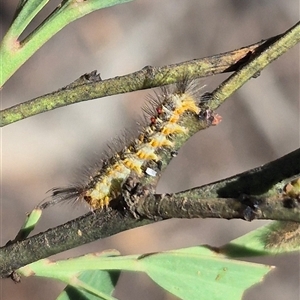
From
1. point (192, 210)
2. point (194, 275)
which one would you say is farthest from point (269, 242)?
point (192, 210)

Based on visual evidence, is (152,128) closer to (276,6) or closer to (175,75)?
(175,75)

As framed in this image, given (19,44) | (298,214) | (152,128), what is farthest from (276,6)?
(298,214)

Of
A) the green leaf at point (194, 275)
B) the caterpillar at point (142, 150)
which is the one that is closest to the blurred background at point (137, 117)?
the caterpillar at point (142, 150)

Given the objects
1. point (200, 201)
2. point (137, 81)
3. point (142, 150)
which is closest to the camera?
point (200, 201)

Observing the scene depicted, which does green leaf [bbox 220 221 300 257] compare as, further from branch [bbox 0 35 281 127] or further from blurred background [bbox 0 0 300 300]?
blurred background [bbox 0 0 300 300]

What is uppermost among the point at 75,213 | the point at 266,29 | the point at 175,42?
the point at 175,42

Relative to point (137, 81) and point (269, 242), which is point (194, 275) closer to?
point (269, 242)
